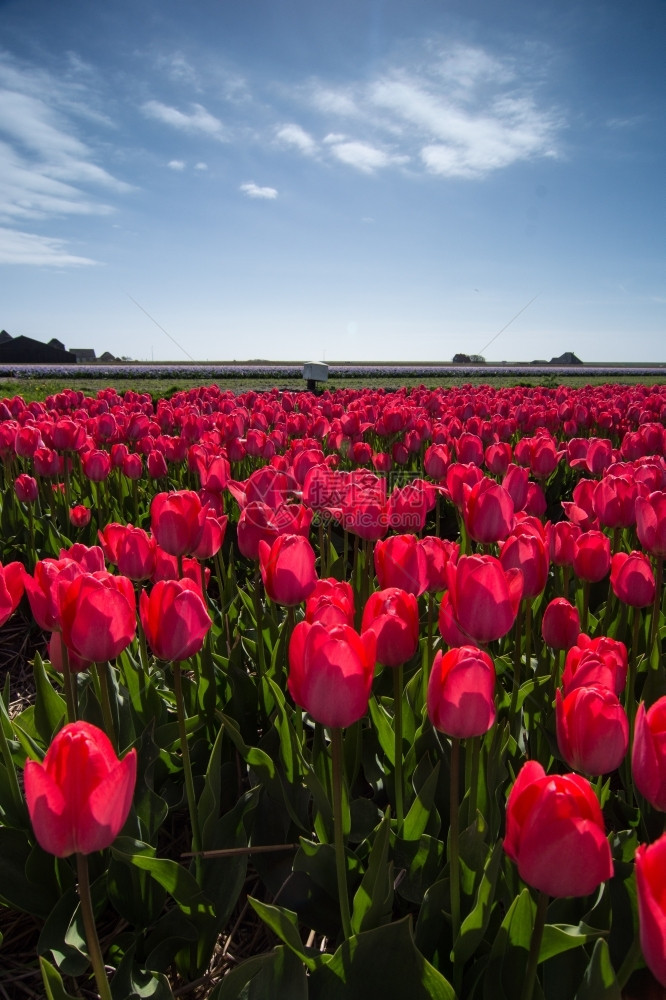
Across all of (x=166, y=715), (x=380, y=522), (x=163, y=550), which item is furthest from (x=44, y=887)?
(x=380, y=522)

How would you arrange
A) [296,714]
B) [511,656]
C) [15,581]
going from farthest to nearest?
[511,656], [296,714], [15,581]

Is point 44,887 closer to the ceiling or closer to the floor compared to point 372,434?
closer to the floor

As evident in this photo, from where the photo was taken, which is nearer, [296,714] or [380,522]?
[296,714]

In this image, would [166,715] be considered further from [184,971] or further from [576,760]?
[576,760]

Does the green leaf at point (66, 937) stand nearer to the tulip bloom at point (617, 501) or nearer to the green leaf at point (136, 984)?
the green leaf at point (136, 984)

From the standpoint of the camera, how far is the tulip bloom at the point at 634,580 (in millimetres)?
1906

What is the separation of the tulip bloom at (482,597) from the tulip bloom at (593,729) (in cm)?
26

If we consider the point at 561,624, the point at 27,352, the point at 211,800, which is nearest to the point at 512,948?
the point at 211,800

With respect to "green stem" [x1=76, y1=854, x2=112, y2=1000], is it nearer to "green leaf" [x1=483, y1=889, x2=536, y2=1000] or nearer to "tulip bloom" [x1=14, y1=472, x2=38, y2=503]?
"green leaf" [x1=483, y1=889, x2=536, y2=1000]

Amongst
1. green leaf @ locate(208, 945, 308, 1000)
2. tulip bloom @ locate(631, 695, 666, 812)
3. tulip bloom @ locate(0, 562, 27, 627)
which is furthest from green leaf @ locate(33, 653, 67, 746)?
tulip bloom @ locate(631, 695, 666, 812)

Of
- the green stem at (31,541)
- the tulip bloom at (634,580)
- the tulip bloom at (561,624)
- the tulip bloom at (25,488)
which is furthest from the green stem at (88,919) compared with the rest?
the tulip bloom at (25,488)

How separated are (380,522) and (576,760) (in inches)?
47.5

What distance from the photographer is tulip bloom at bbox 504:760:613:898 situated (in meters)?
0.93

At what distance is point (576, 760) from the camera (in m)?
1.23
